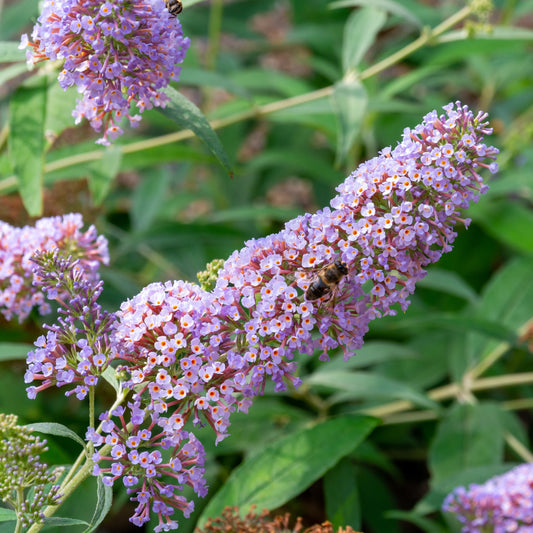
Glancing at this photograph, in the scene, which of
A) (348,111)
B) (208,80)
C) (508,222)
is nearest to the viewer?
(348,111)

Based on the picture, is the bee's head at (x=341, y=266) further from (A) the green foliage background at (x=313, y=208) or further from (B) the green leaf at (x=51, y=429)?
(B) the green leaf at (x=51, y=429)

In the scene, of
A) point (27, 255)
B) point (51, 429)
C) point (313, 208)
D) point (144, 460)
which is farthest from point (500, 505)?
point (313, 208)

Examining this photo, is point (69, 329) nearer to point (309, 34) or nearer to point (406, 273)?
point (406, 273)

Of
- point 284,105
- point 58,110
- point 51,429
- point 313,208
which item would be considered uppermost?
point 313,208

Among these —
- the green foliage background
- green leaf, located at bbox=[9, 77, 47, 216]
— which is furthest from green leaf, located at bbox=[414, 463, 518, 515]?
green leaf, located at bbox=[9, 77, 47, 216]

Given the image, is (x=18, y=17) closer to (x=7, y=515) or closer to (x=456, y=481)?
(x=7, y=515)

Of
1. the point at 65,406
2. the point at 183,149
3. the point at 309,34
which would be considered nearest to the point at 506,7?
the point at 309,34
